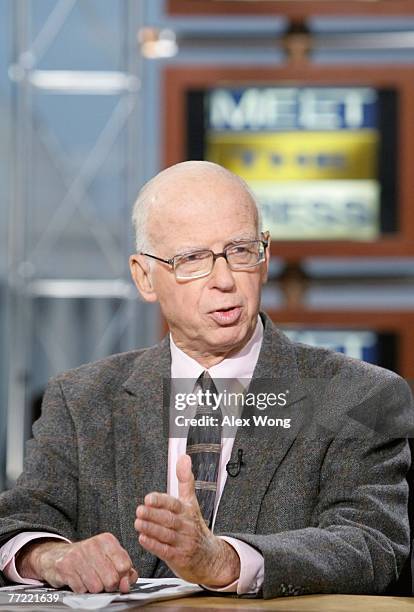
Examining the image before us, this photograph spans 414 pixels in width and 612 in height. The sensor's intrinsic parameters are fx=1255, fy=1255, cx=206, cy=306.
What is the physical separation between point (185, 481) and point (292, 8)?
4223 mm

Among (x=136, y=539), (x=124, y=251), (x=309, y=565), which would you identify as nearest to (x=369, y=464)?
(x=309, y=565)

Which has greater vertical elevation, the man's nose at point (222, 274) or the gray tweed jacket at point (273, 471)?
the man's nose at point (222, 274)

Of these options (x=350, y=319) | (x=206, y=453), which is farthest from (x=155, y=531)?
(x=350, y=319)

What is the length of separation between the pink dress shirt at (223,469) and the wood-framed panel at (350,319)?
3443 mm

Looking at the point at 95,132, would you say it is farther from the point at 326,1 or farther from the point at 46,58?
the point at 326,1

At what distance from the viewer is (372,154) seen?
5.31 meters

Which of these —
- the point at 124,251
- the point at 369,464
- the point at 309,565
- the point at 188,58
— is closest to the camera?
the point at 309,565

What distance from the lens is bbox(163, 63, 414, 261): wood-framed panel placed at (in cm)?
536

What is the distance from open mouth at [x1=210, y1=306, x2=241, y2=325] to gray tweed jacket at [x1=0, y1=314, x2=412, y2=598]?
0.32ft

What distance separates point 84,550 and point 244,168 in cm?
375

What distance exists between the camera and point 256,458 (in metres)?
1.82

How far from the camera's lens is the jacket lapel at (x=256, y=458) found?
1.80 m

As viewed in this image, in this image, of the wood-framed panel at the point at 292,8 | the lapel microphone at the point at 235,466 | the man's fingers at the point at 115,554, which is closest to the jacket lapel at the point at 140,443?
the lapel microphone at the point at 235,466

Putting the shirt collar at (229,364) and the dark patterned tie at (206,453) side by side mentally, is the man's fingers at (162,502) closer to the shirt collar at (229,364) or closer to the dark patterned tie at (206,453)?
the dark patterned tie at (206,453)
